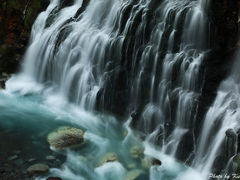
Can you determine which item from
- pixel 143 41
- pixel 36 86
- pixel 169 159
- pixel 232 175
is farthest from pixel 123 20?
pixel 232 175

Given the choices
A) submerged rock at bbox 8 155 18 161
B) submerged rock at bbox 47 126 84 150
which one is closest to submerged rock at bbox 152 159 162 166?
submerged rock at bbox 47 126 84 150

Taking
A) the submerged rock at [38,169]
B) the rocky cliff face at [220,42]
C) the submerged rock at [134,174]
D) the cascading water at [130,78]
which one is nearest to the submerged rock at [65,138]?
the cascading water at [130,78]

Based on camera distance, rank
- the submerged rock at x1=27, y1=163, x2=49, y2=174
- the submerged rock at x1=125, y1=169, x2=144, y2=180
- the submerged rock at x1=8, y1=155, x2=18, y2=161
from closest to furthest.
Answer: the submerged rock at x1=27, y1=163, x2=49, y2=174 → the submerged rock at x1=8, y1=155, x2=18, y2=161 → the submerged rock at x1=125, y1=169, x2=144, y2=180

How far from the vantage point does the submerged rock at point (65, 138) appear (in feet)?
36.2

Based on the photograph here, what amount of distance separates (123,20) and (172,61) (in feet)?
10.2

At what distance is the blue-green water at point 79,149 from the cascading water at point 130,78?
0.14 feet

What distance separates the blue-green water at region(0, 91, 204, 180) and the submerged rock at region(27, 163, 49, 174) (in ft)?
0.68

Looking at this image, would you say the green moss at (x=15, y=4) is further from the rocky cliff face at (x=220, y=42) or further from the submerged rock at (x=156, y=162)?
the submerged rock at (x=156, y=162)

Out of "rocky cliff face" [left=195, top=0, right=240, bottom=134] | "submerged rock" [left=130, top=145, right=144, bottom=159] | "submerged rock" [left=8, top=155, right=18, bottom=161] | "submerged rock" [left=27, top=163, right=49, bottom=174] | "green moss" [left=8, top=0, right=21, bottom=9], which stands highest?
"green moss" [left=8, top=0, right=21, bottom=9]

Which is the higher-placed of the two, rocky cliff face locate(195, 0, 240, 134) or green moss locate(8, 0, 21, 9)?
green moss locate(8, 0, 21, 9)

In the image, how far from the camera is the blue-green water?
10297 mm

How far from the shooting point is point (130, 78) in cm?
1288

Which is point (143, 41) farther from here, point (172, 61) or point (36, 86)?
point (36, 86)

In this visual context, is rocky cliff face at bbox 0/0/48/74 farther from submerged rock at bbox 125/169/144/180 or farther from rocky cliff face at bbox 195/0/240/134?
rocky cliff face at bbox 195/0/240/134
